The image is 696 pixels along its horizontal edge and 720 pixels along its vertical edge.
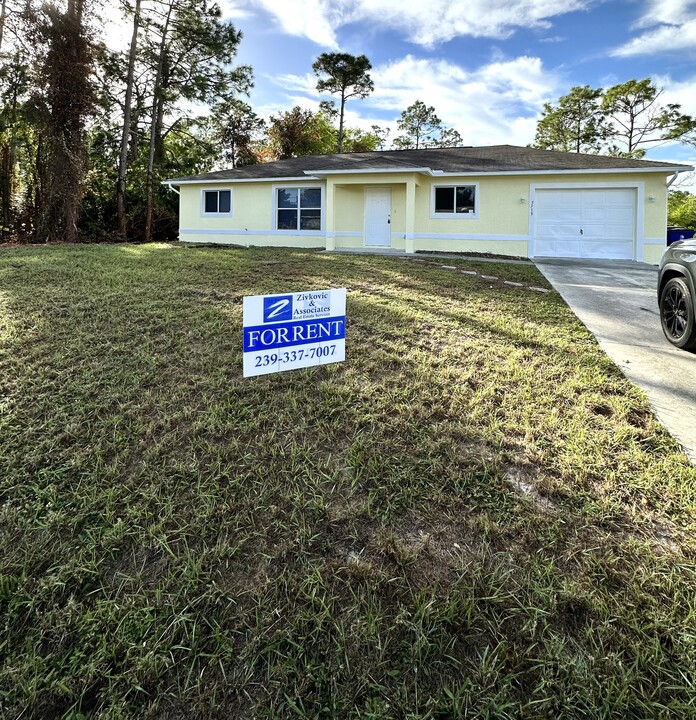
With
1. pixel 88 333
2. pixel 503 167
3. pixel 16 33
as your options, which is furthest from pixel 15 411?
pixel 16 33

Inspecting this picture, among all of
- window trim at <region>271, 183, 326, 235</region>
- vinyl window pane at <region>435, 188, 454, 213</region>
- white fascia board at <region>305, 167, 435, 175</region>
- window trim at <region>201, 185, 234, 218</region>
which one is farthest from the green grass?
window trim at <region>201, 185, 234, 218</region>

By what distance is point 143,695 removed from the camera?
1.53 metres

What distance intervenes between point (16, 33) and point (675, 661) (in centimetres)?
2361

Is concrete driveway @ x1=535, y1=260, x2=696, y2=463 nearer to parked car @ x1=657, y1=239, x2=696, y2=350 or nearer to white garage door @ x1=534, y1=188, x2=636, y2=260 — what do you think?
parked car @ x1=657, y1=239, x2=696, y2=350

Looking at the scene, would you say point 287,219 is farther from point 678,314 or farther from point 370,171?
point 678,314

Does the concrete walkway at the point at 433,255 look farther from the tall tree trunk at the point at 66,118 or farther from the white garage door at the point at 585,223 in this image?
the tall tree trunk at the point at 66,118

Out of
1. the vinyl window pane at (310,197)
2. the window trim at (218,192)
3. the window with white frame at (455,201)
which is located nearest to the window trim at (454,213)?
the window with white frame at (455,201)

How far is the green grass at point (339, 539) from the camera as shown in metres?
1.55

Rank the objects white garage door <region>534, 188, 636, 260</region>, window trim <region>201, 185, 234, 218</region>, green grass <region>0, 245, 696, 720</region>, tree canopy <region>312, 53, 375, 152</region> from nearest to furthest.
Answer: green grass <region>0, 245, 696, 720</region>
white garage door <region>534, 188, 636, 260</region>
window trim <region>201, 185, 234, 218</region>
tree canopy <region>312, 53, 375, 152</region>

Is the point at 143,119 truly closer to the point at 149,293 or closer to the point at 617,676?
the point at 149,293

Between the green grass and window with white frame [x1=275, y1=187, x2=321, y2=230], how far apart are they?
43.7 feet

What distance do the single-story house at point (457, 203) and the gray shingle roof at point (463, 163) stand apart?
4cm

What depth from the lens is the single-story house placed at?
13398 mm

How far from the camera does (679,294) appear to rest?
15.4 ft
